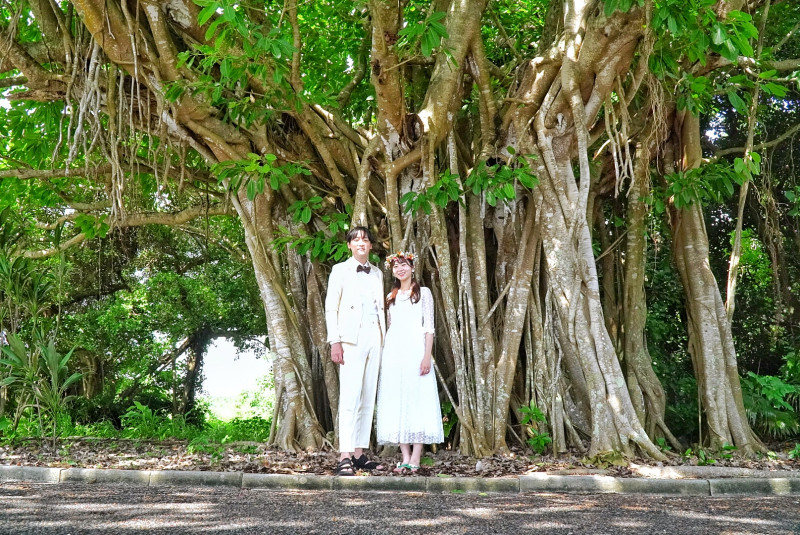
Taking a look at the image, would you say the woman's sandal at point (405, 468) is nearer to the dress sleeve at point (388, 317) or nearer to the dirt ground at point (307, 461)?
the dirt ground at point (307, 461)

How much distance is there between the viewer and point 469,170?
231 inches

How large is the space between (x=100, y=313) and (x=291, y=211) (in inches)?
203

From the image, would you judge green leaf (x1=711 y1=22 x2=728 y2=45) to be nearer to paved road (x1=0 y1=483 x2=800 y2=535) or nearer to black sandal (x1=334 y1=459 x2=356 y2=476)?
paved road (x1=0 y1=483 x2=800 y2=535)

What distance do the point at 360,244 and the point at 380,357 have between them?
31.6 inches

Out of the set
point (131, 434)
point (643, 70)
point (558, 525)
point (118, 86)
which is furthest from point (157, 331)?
point (558, 525)

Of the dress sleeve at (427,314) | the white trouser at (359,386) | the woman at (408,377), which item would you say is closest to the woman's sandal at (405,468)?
the woman at (408,377)

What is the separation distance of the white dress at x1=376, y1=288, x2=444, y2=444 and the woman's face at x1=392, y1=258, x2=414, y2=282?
140mm

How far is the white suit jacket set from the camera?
4883mm

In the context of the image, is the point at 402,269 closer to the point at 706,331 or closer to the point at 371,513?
the point at 371,513

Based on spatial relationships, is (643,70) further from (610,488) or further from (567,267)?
(610,488)

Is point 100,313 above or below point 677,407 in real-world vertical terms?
above

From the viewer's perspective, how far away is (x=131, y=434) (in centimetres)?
760

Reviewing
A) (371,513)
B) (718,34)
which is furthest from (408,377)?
(718,34)

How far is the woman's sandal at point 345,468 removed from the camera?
455 centimetres
